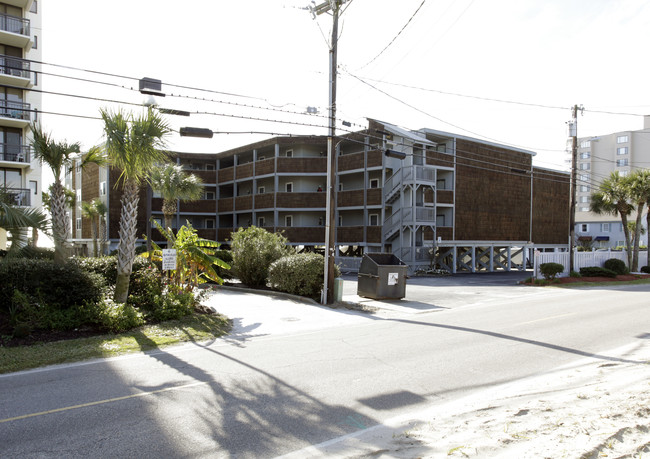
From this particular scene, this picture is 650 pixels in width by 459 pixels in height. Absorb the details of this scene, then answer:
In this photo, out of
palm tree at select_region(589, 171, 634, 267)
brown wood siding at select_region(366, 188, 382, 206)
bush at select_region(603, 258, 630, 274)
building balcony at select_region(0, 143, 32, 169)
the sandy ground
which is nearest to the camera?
the sandy ground

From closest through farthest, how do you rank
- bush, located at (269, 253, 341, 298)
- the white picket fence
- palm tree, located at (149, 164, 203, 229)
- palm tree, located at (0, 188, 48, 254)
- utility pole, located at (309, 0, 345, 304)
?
palm tree, located at (0, 188, 48, 254) < utility pole, located at (309, 0, 345, 304) < bush, located at (269, 253, 341, 298) < palm tree, located at (149, 164, 203, 229) < the white picket fence

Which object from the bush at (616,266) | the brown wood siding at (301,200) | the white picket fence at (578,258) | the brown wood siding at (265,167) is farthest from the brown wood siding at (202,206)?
the bush at (616,266)

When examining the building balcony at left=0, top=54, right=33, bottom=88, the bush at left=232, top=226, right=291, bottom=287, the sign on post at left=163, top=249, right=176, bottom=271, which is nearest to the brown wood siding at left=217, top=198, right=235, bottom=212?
the building balcony at left=0, top=54, right=33, bottom=88

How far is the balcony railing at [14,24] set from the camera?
27.1 meters

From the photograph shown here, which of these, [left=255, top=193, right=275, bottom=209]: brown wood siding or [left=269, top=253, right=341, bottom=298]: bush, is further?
[left=255, top=193, right=275, bottom=209]: brown wood siding

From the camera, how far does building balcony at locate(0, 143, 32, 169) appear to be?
27.5m

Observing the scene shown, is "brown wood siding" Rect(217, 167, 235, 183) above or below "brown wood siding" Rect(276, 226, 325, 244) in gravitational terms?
above

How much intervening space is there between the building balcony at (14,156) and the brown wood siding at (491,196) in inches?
1184

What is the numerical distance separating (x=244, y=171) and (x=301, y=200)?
720cm

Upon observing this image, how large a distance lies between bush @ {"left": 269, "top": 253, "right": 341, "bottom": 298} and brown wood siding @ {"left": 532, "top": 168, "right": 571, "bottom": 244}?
102ft

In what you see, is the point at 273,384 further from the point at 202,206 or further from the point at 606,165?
the point at 606,165

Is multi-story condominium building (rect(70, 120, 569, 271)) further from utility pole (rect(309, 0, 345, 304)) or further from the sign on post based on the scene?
the sign on post

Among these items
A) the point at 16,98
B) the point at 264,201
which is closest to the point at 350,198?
the point at 264,201

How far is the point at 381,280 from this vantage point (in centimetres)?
1731
